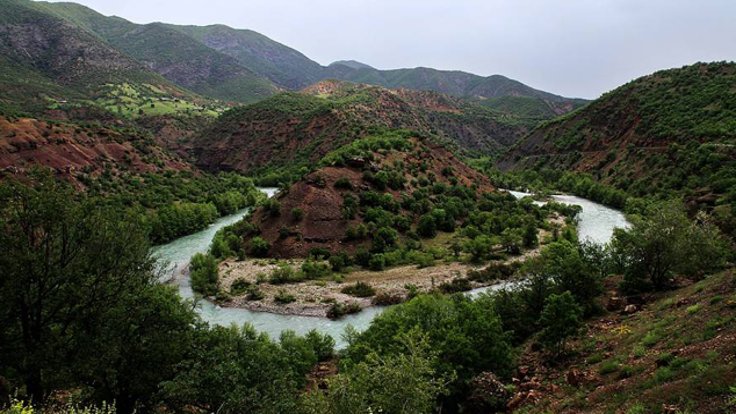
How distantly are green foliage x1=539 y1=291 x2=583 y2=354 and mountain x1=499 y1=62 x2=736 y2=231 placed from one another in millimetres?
37806

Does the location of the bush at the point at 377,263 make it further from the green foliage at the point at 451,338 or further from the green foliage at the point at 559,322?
the green foliage at the point at 559,322

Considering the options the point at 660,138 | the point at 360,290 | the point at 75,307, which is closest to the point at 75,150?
the point at 360,290

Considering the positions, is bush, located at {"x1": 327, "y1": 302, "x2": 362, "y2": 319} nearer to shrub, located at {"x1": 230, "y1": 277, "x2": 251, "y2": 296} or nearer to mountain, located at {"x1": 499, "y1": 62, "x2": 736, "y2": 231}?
shrub, located at {"x1": 230, "y1": 277, "x2": 251, "y2": 296}

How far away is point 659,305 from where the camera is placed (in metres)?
26.7

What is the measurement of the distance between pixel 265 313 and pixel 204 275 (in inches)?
385

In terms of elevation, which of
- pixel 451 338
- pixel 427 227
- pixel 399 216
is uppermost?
pixel 399 216

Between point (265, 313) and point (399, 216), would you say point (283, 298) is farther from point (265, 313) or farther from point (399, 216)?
point (399, 216)

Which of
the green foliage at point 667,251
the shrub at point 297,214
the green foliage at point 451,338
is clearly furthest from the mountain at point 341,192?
the green foliage at point 667,251

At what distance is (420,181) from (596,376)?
58633 mm

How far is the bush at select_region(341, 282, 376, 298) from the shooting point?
153ft

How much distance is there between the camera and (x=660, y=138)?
87000mm

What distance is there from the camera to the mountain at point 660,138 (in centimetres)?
6688

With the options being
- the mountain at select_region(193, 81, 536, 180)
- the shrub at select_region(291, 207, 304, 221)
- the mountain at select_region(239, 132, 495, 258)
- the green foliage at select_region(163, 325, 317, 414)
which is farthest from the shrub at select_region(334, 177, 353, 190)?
the green foliage at select_region(163, 325, 317, 414)

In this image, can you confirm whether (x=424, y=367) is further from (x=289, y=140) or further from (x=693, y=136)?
(x=289, y=140)
